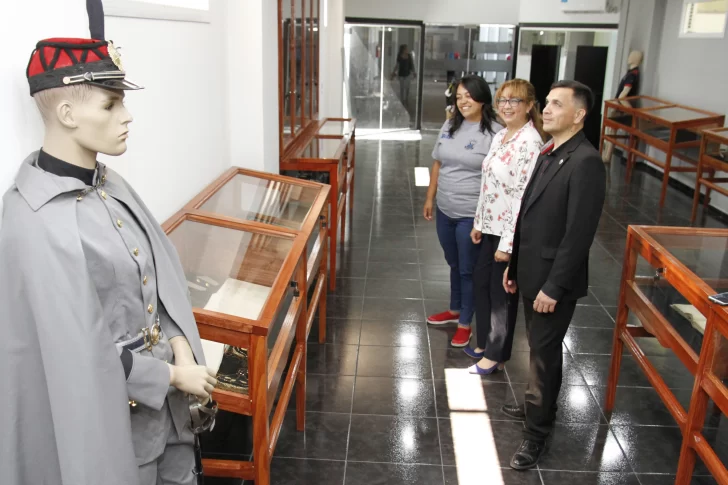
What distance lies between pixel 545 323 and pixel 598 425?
2.77ft

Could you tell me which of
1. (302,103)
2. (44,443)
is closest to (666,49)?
(302,103)

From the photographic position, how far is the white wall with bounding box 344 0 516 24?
13539mm

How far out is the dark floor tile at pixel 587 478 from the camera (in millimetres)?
3045

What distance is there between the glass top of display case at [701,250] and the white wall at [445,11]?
1110cm

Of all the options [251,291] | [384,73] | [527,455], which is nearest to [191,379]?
Answer: [251,291]

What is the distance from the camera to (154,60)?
9.31 ft

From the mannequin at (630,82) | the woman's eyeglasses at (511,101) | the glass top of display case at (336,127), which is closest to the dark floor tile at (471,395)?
the woman's eyeglasses at (511,101)

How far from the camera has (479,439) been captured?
3.37 metres

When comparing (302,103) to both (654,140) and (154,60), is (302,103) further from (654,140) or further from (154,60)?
(654,140)

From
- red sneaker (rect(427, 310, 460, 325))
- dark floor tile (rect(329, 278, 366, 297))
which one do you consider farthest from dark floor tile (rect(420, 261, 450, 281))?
red sneaker (rect(427, 310, 460, 325))

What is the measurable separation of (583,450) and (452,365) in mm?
1034

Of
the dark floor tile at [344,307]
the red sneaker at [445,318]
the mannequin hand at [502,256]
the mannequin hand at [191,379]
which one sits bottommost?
the dark floor tile at [344,307]

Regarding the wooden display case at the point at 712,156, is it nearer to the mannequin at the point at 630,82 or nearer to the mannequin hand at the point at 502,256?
the mannequin at the point at 630,82

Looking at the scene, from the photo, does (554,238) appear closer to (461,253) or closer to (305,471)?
(461,253)
